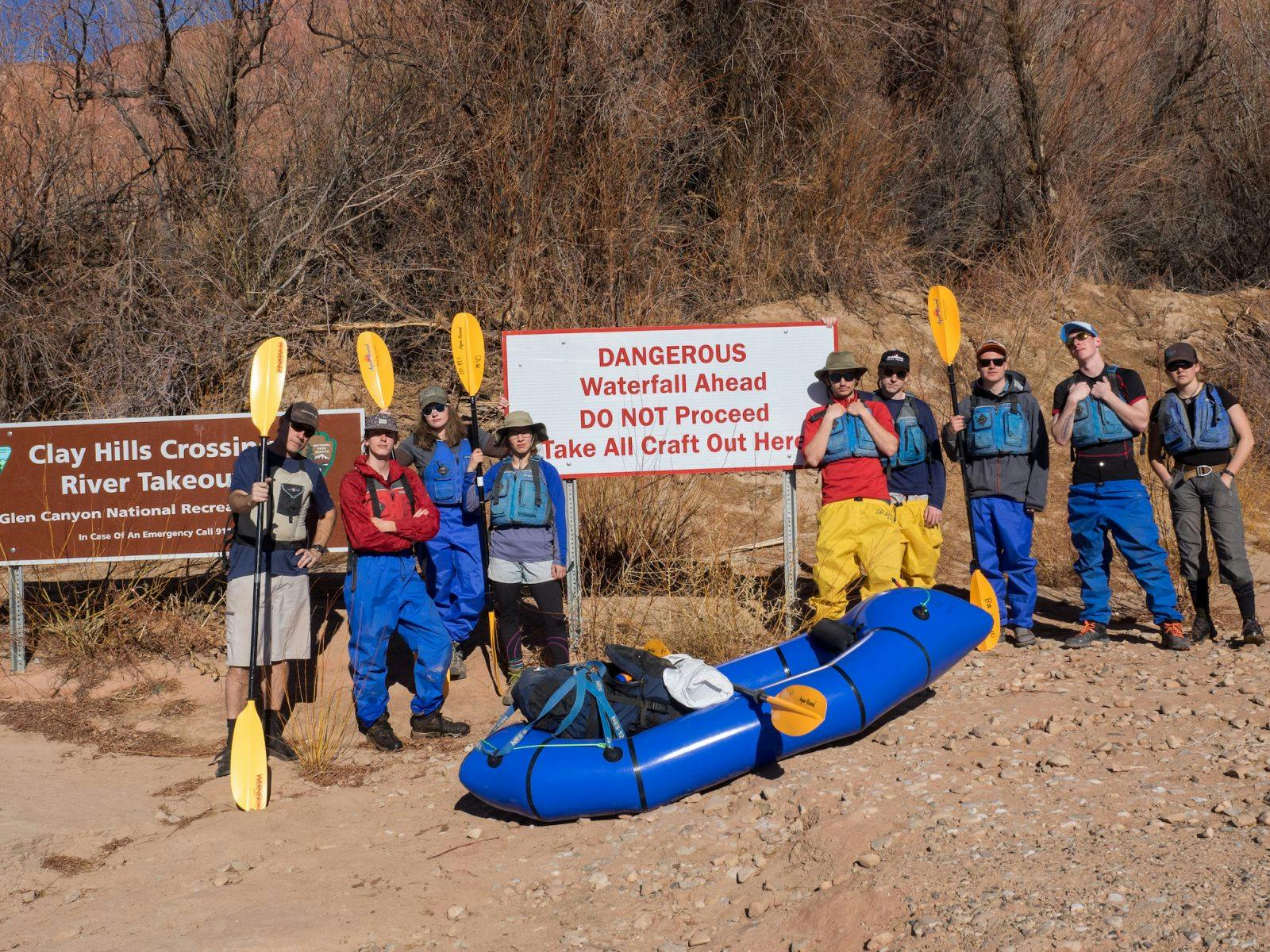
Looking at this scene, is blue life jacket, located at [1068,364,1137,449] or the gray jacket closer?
blue life jacket, located at [1068,364,1137,449]

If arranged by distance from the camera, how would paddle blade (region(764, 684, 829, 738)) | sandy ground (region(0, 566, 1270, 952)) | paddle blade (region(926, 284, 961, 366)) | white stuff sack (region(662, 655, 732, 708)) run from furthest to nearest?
1. paddle blade (region(926, 284, 961, 366))
2. white stuff sack (region(662, 655, 732, 708))
3. paddle blade (region(764, 684, 829, 738))
4. sandy ground (region(0, 566, 1270, 952))

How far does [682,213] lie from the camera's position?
1207 centimetres

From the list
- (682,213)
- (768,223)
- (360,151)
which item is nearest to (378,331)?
(360,151)

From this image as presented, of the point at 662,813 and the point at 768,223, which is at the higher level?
the point at 768,223

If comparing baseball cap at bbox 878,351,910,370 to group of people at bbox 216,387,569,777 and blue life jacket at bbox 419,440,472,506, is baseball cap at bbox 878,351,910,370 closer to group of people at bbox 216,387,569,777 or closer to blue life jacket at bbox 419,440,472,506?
group of people at bbox 216,387,569,777

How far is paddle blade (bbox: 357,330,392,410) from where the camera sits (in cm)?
680

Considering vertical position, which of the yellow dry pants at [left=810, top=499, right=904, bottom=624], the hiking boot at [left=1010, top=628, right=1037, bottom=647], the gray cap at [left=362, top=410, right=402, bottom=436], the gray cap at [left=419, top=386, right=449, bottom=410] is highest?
the gray cap at [left=419, top=386, right=449, bottom=410]

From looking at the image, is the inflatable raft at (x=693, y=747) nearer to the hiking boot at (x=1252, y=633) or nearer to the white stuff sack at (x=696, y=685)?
the white stuff sack at (x=696, y=685)

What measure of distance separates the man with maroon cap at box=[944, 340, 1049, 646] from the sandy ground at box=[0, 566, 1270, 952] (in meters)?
0.67

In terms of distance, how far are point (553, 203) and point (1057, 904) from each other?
29.9ft

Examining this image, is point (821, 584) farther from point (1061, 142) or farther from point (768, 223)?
point (1061, 142)

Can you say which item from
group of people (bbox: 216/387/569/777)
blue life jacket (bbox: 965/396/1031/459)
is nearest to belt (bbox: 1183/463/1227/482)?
blue life jacket (bbox: 965/396/1031/459)

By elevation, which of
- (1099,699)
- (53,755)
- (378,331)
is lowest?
(53,755)

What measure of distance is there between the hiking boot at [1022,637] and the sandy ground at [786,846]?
36 centimetres
